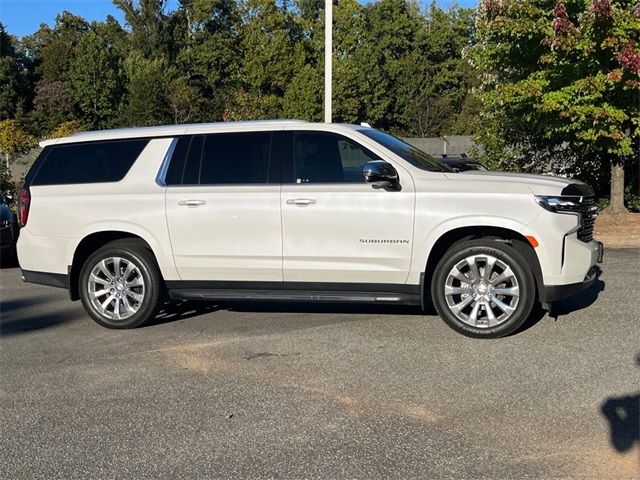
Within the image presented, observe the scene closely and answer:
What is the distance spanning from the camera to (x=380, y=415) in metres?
4.43

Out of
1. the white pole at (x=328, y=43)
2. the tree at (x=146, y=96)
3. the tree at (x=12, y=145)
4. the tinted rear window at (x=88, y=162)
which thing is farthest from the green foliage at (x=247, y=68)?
the tinted rear window at (x=88, y=162)

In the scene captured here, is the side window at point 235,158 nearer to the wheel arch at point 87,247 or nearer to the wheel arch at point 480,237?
the wheel arch at point 87,247

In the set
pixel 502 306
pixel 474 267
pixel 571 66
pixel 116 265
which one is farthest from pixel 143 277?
pixel 571 66

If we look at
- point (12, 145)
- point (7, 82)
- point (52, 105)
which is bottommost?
point (12, 145)

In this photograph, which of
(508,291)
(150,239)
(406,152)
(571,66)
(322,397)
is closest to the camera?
A: (322,397)

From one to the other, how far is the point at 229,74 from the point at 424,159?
197 ft

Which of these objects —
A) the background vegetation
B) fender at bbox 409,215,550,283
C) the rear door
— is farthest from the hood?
the background vegetation

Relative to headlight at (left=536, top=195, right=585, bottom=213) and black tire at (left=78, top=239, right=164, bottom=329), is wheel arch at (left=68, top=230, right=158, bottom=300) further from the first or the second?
headlight at (left=536, top=195, right=585, bottom=213)

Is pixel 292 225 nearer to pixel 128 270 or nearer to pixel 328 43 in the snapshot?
pixel 128 270

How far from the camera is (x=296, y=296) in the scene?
639 centimetres

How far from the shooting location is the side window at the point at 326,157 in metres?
6.30

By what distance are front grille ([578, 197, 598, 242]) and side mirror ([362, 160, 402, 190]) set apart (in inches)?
63.9

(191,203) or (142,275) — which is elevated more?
(191,203)

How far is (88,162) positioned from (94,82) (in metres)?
53.2
